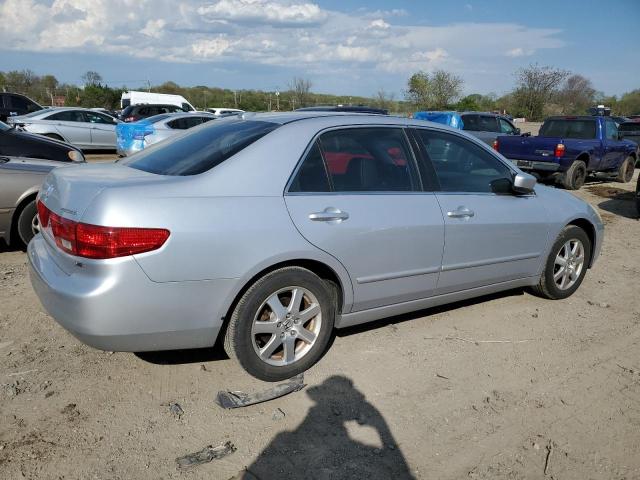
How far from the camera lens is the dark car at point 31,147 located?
6637 mm

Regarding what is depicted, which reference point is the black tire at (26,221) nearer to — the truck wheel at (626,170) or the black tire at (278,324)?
the black tire at (278,324)

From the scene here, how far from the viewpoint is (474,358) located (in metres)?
3.76

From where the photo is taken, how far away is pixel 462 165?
4168mm

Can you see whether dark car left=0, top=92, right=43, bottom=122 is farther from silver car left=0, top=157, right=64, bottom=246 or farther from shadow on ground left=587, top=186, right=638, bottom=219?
shadow on ground left=587, top=186, right=638, bottom=219

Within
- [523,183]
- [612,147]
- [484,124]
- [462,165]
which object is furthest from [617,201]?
[462,165]

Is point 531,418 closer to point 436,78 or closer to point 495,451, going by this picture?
point 495,451

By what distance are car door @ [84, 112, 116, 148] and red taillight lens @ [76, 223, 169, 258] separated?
579 inches

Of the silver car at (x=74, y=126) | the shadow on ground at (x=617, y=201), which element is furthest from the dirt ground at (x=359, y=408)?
the silver car at (x=74, y=126)

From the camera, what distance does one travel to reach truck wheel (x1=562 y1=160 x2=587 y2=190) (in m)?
11.6

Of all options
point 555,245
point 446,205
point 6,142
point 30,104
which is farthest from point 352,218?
point 30,104

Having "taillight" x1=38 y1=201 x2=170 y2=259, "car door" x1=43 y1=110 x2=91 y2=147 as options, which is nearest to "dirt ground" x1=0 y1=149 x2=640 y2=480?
"taillight" x1=38 y1=201 x2=170 y2=259

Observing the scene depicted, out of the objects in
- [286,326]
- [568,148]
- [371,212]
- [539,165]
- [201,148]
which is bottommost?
[286,326]

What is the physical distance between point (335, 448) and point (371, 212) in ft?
4.81

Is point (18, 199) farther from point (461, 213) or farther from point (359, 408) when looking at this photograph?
point (461, 213)
